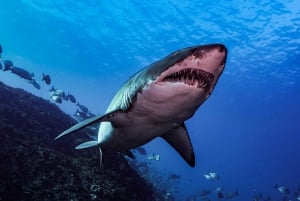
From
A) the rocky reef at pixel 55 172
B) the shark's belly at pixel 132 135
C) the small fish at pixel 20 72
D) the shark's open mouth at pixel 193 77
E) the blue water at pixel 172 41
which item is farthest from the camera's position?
the blue water at pixel 172 41

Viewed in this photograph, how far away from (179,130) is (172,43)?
32.5 metres

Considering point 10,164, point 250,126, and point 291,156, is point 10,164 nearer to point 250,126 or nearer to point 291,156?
point 250,126

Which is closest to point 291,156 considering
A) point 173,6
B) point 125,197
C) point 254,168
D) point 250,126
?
point 250,126

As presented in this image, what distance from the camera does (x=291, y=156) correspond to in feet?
360

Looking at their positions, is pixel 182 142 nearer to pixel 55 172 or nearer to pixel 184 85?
pixel 184 85

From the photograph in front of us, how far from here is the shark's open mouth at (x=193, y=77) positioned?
3066mm

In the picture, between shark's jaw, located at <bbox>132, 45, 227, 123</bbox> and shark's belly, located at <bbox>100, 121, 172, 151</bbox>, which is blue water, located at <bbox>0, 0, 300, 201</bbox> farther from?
shark's jaw, located at <bbox>132, 45, 227, 123</bbox>

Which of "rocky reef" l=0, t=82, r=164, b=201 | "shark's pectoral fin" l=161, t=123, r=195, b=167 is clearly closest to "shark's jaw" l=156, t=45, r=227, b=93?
"shark's pectoral fin" l=161, t=123, r=195, b=167

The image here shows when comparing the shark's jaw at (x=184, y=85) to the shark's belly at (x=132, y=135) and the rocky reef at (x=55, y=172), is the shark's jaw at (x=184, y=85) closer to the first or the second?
→ the shark's belly at (x=132, y=135)

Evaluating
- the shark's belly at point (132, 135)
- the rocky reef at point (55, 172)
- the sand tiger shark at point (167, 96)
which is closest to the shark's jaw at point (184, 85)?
the sand tiger shark at point (167, 96)

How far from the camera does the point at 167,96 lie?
342cm

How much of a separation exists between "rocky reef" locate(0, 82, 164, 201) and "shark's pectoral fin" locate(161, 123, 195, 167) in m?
1.70

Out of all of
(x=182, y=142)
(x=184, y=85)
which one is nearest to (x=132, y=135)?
(x=182, y=142)

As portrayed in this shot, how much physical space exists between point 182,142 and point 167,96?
215cm
